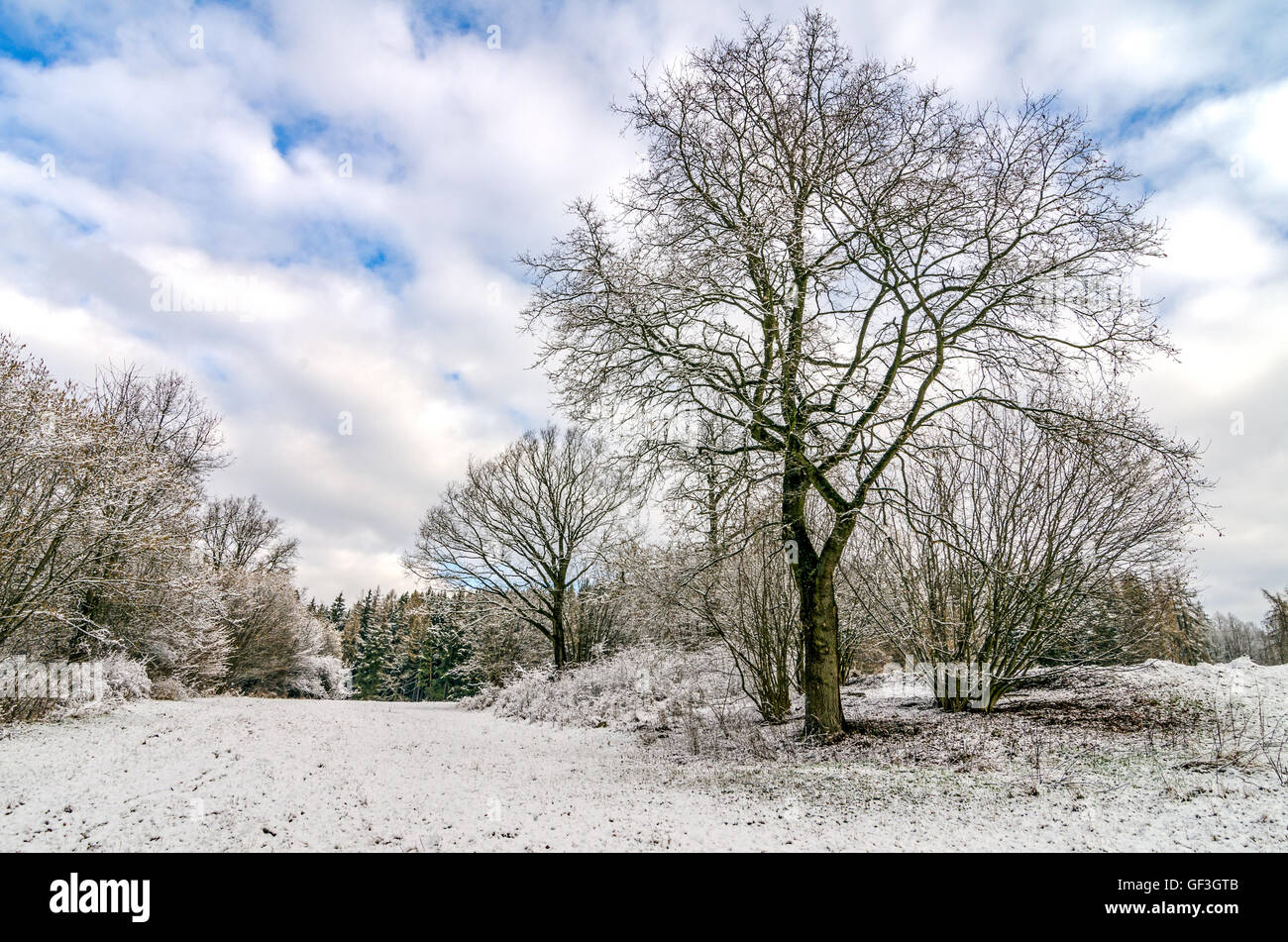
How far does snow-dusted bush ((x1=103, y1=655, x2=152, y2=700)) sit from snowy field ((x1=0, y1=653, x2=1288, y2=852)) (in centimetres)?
373

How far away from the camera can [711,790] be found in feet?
22.0

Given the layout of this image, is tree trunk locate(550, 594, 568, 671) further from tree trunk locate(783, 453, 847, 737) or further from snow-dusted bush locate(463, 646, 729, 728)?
tree trunk locate(783, 453, 847, 737)

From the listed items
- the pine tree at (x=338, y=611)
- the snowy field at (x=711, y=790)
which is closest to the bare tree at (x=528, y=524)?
the snowy field at (x=711, y=790)

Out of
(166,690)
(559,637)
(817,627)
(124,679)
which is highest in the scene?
(817,627)

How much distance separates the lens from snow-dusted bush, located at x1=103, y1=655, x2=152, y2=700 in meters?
13.1

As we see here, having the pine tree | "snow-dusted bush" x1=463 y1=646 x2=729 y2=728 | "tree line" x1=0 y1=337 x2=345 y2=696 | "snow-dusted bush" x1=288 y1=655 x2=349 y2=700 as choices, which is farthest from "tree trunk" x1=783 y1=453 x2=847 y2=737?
the pine tree

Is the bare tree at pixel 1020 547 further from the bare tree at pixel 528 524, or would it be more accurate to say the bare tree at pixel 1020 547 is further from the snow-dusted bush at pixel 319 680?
the snow-dusted bush at pixel 319 680

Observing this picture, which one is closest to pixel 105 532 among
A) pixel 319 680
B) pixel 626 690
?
pixel 626 690

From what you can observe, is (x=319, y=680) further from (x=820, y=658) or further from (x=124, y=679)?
(x=820, y=658)

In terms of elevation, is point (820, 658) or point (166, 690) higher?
point (820, 658)

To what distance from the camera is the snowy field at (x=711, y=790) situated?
4.60 meters

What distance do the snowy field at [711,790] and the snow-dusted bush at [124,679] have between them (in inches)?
147

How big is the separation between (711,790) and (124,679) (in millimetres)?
14924
